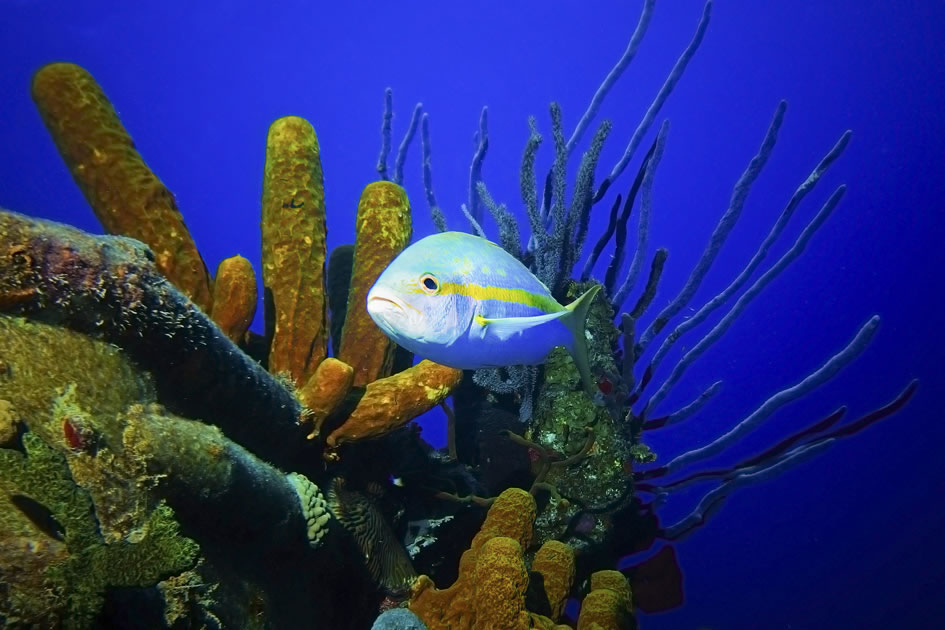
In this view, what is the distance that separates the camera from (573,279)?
4.09 metres

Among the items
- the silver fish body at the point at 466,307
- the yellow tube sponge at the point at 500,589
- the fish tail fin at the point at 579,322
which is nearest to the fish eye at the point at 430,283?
the silver fish body at the point at 466,307

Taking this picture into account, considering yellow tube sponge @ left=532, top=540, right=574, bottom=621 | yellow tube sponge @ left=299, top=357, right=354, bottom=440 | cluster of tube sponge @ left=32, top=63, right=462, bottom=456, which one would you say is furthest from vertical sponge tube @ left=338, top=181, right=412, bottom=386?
yellow tube sponge @ left=532, top=540, right=574, bottom=621

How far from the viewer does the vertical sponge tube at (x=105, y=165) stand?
2.11 meters

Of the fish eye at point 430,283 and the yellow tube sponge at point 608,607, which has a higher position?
the fish eye at point 430,283

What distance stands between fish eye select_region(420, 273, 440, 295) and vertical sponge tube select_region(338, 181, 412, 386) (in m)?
1.02

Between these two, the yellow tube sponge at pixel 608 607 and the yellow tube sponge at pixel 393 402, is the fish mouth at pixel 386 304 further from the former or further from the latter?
the yellow tube sponge at pixel 608 607

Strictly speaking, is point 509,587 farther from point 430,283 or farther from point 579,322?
point 430,283

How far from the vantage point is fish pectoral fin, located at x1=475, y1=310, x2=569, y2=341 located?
160 cm

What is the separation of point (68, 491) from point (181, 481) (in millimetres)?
237

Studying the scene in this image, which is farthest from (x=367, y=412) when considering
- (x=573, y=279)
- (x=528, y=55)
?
(x=528, y=55)

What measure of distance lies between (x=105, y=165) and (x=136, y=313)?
1.23m

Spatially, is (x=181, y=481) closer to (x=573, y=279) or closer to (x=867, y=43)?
(x=573, y=279)

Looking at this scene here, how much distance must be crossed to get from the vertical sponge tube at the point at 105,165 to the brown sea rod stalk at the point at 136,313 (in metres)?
0.68

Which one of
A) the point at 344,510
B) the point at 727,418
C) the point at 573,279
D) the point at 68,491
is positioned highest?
the point at 727,418
